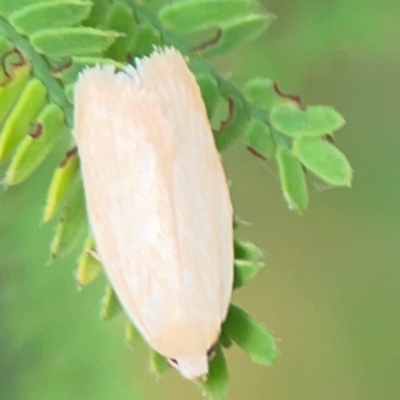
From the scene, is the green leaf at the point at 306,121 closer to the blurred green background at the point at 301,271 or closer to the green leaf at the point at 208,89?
the green leaf at the point at 208,89

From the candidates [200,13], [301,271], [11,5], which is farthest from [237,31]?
[301,271]

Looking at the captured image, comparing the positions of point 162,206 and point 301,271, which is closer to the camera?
point 162,206

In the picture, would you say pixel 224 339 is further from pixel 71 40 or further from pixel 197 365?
pixel 71 40

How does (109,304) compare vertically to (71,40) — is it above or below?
below

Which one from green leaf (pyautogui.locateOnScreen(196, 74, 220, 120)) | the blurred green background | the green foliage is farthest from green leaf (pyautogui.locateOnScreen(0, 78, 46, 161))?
the blurred green background

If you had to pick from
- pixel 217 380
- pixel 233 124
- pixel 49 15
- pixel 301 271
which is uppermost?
pixel 49 15

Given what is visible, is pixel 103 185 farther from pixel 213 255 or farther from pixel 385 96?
pixel 385 96

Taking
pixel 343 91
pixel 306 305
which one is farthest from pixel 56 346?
pixel 343 91
